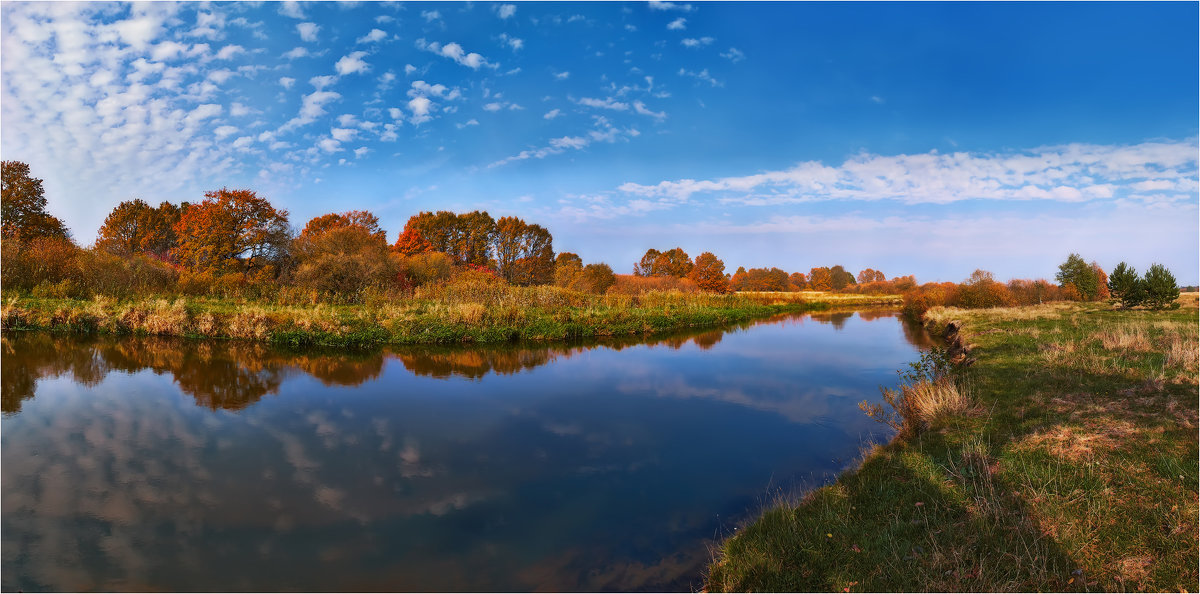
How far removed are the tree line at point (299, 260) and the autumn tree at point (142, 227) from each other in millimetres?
98

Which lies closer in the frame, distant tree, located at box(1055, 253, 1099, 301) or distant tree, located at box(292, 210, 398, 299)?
distant tree, located at box(292, 210, 398, 299)

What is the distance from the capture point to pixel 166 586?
4430 mm

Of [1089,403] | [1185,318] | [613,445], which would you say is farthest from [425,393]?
[1185,318]

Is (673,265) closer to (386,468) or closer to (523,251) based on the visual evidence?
(523,251)

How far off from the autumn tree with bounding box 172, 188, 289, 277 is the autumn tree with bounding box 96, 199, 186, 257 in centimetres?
2564

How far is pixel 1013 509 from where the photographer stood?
15.4 ft

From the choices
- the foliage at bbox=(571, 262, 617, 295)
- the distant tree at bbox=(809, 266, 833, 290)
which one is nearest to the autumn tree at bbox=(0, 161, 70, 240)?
the foliage at bbox=(571, 262, 617, 295)

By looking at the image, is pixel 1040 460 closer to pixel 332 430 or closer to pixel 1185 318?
pixel 332 430

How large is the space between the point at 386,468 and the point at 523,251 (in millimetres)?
47306

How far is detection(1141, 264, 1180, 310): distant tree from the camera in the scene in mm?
21281

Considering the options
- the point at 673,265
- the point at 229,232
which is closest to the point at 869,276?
the point at 673,265

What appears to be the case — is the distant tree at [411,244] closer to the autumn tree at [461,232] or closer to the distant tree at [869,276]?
the autumn tree at [461,232]

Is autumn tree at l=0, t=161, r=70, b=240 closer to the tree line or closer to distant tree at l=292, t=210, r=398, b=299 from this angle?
the tree line

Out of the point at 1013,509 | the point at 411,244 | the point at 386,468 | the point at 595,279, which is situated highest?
the point at 411,244
